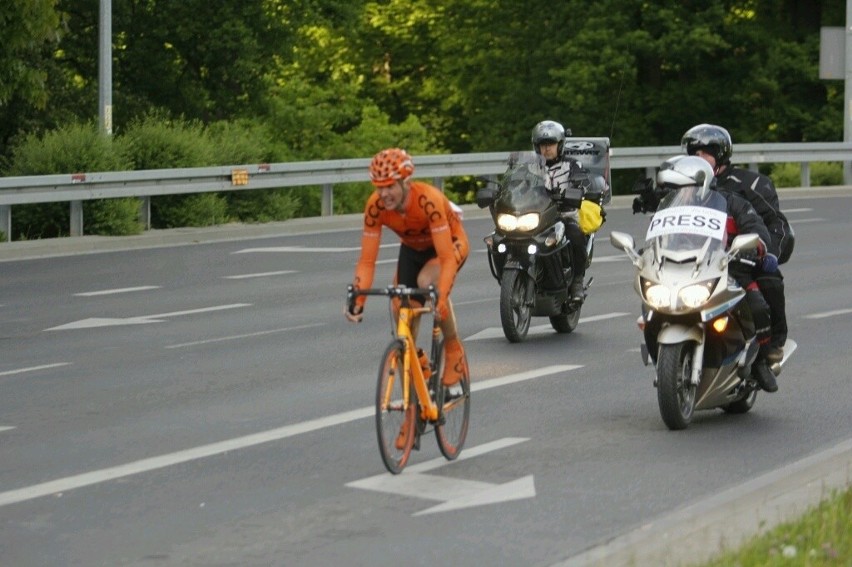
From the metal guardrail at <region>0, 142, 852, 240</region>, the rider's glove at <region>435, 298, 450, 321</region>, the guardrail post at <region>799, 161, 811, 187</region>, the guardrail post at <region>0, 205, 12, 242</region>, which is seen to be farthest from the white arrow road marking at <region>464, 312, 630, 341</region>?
the guardrail post at <region>799, 161, 811, 187</region>

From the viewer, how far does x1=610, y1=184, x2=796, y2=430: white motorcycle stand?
419 inches

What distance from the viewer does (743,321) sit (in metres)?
11.1

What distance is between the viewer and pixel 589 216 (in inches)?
638

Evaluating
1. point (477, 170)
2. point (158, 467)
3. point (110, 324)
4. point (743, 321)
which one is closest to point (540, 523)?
point (158, 467)

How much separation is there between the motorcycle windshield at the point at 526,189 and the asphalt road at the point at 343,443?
3.52 feet

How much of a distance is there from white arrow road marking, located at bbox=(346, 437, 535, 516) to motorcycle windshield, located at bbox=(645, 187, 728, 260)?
1.85 metres

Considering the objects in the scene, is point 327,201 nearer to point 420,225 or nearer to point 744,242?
point 744,242

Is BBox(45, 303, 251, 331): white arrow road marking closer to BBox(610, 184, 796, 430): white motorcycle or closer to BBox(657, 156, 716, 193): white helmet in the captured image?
BBox(610, 184, 796, 430): white motorcycle

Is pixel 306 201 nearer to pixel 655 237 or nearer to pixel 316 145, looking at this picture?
pixel 316 145

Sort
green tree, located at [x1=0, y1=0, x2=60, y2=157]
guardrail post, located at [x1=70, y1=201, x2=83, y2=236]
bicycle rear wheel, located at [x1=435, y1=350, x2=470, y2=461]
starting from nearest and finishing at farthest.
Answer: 1. bicycle rear wheel, located at [x1=435, y1=350, x2=470, y2=461]
2. guardrail post, located at [x1=70, y1=201, x2=83, y2=236]
3. green tree, located at [x1=0, y1=0, x2=60, y2=157]

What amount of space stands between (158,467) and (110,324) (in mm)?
6991

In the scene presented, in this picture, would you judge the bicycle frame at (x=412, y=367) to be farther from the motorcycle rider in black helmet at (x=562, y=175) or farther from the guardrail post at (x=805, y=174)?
the guardrail post at (x=805, y=174)

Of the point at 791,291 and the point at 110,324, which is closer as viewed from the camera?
the point at 110,324

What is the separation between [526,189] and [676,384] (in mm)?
4979
